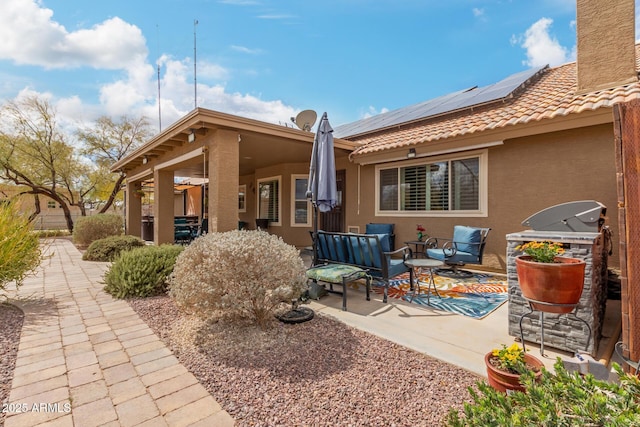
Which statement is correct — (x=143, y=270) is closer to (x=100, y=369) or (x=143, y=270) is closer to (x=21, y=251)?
(x=21, y=251)

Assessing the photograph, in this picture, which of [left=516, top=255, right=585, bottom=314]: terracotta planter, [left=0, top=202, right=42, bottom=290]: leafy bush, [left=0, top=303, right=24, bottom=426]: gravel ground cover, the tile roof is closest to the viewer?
[left=0, top=303, right=24, bottom=426]: gravel ground cover

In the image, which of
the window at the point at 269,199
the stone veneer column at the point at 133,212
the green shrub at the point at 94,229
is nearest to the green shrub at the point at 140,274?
the window at the point at 269,199

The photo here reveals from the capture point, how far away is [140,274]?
15.8 feet

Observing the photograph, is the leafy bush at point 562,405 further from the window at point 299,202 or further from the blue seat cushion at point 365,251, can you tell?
the window at point 299,202

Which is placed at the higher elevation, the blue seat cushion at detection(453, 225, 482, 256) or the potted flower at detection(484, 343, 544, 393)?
the blue seat cushion at detection(453, 225, 482, 256)

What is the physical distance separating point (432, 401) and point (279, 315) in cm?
209

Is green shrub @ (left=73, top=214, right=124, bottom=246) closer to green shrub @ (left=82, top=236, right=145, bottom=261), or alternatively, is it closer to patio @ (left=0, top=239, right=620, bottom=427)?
green shrub @ (left=82, top=236, right=145, bottom=261)

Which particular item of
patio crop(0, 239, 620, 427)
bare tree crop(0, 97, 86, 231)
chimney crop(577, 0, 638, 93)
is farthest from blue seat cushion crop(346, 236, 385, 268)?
bare tree crop(0, 97, 86, 231)

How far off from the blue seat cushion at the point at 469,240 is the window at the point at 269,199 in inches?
266

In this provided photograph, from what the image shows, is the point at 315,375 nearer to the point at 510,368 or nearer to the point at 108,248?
the point at 510,368

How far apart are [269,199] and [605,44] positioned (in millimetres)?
10071

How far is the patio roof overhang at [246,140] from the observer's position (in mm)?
5633

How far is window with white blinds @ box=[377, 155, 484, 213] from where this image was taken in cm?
688

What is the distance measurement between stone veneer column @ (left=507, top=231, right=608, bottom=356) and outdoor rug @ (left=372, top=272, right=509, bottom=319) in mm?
799
